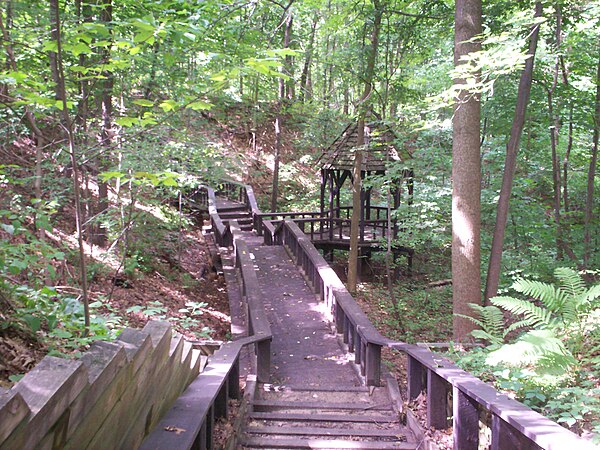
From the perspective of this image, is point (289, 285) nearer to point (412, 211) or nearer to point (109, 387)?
point (412, 211)

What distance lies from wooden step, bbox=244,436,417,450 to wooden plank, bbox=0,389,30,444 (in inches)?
104

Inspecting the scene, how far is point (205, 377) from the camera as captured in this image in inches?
132

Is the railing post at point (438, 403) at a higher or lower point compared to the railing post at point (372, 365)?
higher

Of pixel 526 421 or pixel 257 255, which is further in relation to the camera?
pixel 257 255

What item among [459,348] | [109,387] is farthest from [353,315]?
[109,387]

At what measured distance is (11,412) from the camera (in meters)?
1.29

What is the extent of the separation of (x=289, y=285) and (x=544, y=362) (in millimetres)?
6988

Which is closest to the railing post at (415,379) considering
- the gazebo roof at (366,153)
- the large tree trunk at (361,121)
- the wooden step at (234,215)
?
the large tree trunk at (361,121)

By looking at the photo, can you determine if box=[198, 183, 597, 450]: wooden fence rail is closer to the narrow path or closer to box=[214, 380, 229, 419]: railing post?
the narrow path

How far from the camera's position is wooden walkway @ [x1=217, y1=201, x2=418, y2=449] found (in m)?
3.87

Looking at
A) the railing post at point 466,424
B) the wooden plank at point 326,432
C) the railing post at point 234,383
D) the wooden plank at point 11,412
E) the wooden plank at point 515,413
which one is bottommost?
the wooden plank at point 326,432

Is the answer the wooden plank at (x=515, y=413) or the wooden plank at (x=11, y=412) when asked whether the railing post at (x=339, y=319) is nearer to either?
the wooden plank at (x=515, y=413)

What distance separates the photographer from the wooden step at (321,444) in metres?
3.56

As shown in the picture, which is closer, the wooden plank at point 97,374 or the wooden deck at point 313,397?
the wooden plank at point 97,374
